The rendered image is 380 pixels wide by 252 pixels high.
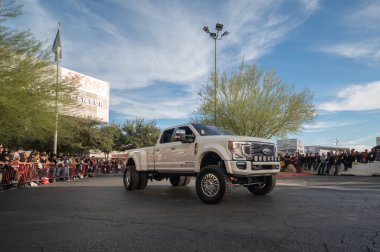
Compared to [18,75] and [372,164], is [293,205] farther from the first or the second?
[372,164]

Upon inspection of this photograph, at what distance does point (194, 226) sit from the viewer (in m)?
5.55

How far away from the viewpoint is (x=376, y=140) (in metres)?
47.8

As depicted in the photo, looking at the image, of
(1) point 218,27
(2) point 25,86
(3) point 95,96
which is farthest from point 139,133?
(2) point 25,86

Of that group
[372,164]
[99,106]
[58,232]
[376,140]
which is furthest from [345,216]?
[99,106]

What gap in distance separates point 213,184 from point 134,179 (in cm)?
436

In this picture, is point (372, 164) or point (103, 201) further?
point (372, 164)

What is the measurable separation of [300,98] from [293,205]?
79.9 ft

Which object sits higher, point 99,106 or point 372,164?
point 99,106

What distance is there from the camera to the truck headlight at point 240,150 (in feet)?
27.0

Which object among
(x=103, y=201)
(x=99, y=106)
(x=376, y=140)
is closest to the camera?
(x=103, y=201)

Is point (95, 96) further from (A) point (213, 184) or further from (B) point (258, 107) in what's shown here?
(A) point (213, 184)

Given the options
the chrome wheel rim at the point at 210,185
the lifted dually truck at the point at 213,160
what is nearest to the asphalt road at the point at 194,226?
the chrome wheel rim at the point at 210,185

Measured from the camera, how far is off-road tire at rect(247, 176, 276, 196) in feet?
31.7

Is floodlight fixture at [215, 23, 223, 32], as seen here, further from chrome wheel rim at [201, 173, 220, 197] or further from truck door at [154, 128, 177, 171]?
chrome wheel rim at [201, 173, 220, 197]
